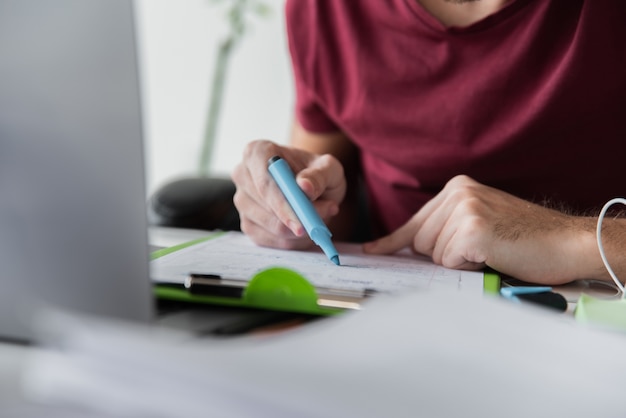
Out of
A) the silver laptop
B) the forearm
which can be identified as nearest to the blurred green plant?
the forearm

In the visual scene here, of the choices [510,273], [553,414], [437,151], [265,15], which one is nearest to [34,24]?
[553,414]

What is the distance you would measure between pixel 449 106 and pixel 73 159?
676 millimetres

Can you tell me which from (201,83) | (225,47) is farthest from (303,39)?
(201,83)

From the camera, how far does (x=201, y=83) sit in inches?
96.1

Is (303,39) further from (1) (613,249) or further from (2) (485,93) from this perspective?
(1) (613,249)

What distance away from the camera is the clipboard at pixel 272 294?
477mm

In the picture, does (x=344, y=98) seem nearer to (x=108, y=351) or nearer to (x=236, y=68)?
(x=108, y=351)

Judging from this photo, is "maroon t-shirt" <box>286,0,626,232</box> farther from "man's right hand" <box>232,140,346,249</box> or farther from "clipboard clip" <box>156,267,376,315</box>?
"clipboard clip" <box>156,267,376,315</box>

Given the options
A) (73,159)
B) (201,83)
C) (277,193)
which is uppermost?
(73,159)

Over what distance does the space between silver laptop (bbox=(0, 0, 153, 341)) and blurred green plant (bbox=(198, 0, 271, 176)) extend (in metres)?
1.89

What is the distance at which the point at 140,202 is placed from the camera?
38 cm

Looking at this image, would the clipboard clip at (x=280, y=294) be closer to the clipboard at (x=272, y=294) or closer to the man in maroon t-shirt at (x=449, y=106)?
the clipboard at (x=272, y=294)

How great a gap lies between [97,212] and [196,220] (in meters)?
0.57

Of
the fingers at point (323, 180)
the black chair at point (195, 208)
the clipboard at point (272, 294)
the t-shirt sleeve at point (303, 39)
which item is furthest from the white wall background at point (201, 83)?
the clipboard at point (272, 294)
